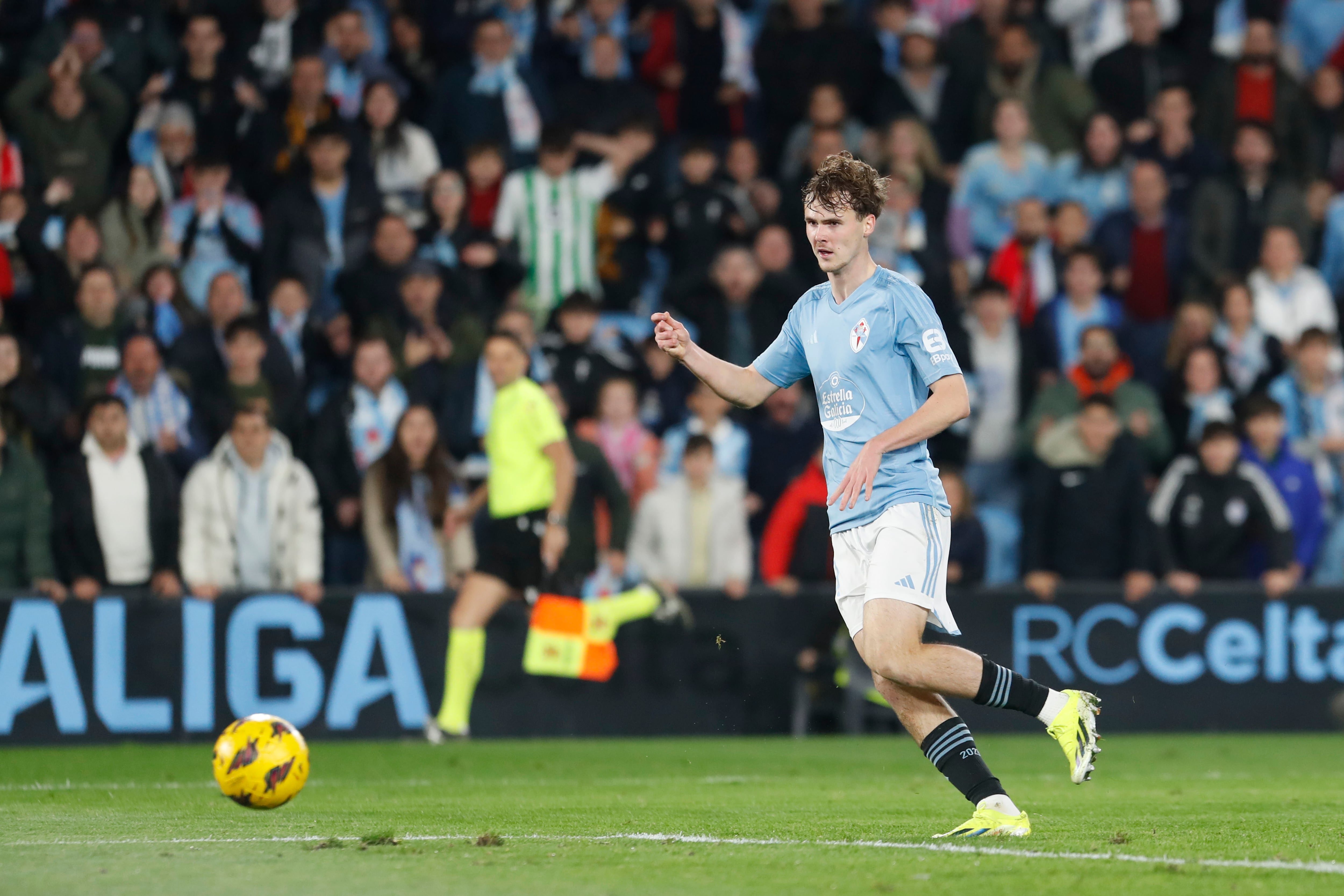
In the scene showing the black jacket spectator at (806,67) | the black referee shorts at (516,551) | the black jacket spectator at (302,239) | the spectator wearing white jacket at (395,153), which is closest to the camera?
the black referee shorts at (516,551)

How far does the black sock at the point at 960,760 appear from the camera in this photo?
6.35 meters

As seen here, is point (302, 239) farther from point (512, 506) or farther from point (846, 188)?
point (846, 188)

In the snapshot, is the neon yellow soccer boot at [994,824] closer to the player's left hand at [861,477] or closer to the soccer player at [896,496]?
the soccer player at [896,496]

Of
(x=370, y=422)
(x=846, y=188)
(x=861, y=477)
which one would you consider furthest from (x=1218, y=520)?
(x=861, y=477)

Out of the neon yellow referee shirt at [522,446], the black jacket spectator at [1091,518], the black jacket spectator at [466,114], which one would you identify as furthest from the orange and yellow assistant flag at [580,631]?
the black jacket spectator at [466,114]

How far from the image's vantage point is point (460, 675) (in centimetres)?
1167

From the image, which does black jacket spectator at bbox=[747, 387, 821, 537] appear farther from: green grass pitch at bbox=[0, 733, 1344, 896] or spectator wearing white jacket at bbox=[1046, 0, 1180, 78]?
spectator wearing white jacket at bbox=[1046, 0, 1180, 78]

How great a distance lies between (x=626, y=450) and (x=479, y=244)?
2.09 meters

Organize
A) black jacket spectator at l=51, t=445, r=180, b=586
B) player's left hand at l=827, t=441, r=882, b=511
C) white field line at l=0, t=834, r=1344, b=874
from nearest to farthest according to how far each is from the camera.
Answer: white field line at l=0, t=834, r=1344, b=874 → player's left hand at l=827, t=441, r=882, b=511 → black jacket spectator at l=51, t=445, r=180, b=586

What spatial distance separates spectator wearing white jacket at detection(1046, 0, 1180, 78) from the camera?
16.9 metres

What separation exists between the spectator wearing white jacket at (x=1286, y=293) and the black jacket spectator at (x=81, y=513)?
795 centimetres

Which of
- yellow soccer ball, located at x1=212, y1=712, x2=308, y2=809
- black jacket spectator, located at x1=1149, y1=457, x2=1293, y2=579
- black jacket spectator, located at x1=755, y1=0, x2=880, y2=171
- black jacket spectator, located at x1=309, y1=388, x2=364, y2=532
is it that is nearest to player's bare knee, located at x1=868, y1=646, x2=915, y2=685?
yellow soccer ball, located at x1=212, y1=712, x2=308, y2=809

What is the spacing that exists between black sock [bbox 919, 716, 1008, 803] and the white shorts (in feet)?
1.09

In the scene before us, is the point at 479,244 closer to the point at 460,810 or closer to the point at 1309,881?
the point at 460,810
